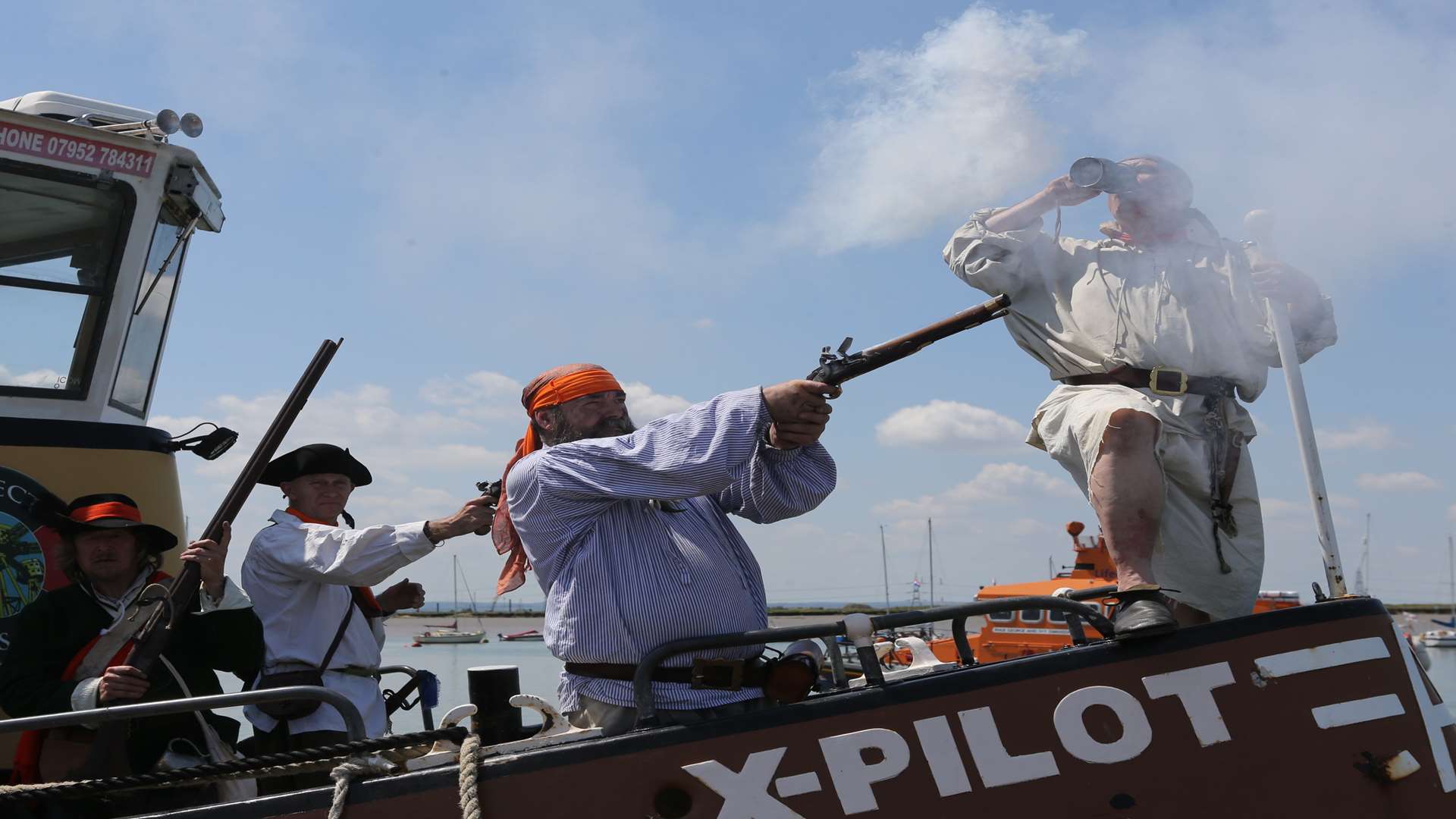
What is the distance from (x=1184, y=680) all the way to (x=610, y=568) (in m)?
1.44

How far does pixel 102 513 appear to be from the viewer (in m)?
3.91

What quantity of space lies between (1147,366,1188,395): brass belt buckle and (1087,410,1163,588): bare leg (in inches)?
10.0

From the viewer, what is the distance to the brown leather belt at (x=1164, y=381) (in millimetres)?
3295

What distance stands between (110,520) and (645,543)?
209 centimetres

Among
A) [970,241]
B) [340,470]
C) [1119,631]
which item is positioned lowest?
[1119,631]

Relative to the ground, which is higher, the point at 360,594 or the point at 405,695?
the point at 360,594

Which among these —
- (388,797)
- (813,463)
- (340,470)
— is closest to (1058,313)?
(813,463)

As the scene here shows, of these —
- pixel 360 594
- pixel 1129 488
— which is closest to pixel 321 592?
pixel 360 594

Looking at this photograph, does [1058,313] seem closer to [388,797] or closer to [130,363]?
[388,797]

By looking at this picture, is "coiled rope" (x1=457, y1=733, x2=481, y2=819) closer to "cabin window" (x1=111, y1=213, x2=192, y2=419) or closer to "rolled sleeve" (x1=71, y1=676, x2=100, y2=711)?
"rolled sleeve" (x1=71, y1=676, x2=100, y2=711)

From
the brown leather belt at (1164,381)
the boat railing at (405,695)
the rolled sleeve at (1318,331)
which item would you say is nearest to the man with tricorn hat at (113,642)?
the boat railing at (405,695)

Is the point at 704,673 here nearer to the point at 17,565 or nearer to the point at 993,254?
the point at 993,254

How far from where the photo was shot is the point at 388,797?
9.08ft

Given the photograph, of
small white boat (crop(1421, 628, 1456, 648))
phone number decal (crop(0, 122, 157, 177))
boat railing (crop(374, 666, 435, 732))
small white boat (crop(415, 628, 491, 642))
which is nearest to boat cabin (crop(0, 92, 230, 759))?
phone number decal (crop(0, 122, 157, 177))
